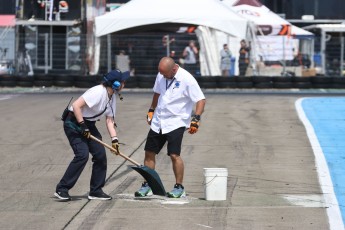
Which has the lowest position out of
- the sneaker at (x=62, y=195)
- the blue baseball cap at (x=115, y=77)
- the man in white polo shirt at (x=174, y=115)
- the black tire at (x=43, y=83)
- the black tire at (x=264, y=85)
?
the sneaker at (x=62, y=195)

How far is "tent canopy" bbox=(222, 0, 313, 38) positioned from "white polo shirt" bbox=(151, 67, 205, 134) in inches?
899

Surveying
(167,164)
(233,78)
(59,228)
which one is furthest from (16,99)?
(59,228)

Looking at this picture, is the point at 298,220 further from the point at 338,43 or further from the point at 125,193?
the point at 338,43

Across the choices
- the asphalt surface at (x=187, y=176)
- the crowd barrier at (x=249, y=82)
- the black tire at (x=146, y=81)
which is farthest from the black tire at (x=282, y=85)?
the asphalt surface at (x=187, y=176)

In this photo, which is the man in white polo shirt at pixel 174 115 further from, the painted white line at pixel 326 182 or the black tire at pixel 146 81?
the black tire at pixel 146 81

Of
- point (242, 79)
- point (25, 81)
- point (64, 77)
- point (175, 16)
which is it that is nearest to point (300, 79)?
point (242, 79)

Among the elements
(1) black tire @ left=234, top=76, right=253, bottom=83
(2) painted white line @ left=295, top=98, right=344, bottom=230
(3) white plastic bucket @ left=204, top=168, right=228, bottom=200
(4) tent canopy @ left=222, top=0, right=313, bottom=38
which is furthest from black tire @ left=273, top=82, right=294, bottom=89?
(3) white plastic bucket @ left=204, top=168, right=228, bottom=200

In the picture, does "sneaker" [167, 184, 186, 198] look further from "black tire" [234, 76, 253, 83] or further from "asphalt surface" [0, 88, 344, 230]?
"black tire" [234, 76, 253, 83]

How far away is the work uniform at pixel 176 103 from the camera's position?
33.6ft

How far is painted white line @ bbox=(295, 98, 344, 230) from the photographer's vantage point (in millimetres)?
8906

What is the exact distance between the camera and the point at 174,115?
10289mm

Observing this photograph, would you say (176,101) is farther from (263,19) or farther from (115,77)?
(263,19)

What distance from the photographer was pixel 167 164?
43.0ft

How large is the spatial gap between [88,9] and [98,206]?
25564 millimetres
